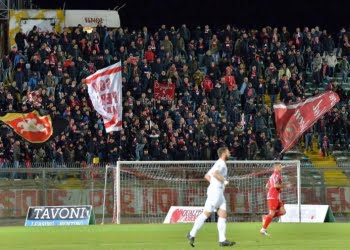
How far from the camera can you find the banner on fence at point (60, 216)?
31.9 metres

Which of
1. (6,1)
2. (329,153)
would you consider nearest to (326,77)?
(329,153)

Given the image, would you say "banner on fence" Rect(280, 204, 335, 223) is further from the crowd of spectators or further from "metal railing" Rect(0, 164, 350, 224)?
the crowd of spectators

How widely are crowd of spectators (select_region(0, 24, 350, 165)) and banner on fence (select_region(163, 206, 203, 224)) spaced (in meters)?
5.39

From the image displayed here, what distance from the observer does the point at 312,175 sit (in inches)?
1352

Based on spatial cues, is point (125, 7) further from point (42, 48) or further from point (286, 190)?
point (286, 190)

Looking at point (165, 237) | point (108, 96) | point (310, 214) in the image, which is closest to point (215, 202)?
point (165, 237)

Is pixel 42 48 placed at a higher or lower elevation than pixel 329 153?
higher

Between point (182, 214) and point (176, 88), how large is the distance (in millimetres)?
11042

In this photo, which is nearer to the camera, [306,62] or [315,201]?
[315,201]

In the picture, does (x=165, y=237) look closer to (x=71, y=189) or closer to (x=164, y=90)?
(x=71, y=189)

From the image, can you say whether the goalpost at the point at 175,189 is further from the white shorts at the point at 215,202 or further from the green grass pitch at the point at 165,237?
the white shorts at the point at 215,202

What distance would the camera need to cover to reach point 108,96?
31.6m

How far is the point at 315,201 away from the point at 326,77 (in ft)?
42.9

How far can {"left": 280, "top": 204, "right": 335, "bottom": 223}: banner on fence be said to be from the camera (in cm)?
3197
